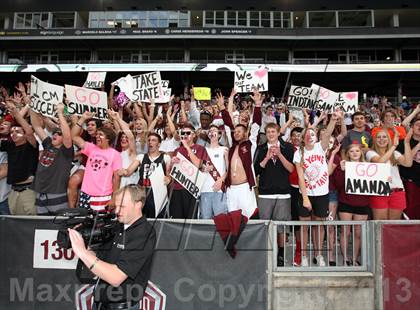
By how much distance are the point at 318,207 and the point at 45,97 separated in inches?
181

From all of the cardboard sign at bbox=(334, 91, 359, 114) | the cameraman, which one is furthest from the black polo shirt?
the cardboard sign at bbox=(334, 91, 359, 114)

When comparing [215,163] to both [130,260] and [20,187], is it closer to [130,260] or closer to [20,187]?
[20,187]

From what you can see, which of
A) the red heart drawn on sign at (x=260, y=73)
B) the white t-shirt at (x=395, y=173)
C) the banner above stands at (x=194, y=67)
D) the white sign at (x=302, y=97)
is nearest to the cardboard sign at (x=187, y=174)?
the white t-shirt at (x=395, y=173)

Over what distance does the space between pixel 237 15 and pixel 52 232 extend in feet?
117

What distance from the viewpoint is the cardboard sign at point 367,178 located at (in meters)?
5.05

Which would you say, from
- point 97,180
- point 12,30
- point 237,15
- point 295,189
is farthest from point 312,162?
point 12,30

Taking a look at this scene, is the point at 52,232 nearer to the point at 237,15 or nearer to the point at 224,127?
the point at 224,127

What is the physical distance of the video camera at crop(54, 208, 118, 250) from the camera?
2.87 meters

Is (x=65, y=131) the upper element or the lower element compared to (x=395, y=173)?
upper

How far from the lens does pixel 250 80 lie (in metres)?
8.12

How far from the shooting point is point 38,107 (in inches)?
229

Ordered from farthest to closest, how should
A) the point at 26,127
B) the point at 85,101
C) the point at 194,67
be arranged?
the point at 194,67, the point at 85,101, the point at 26,127

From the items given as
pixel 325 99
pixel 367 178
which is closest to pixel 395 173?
pixel 367 178

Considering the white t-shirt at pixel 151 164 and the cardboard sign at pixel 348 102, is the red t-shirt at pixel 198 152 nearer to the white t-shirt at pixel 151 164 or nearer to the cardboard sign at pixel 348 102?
the white t-shirt at pixel 151 164
